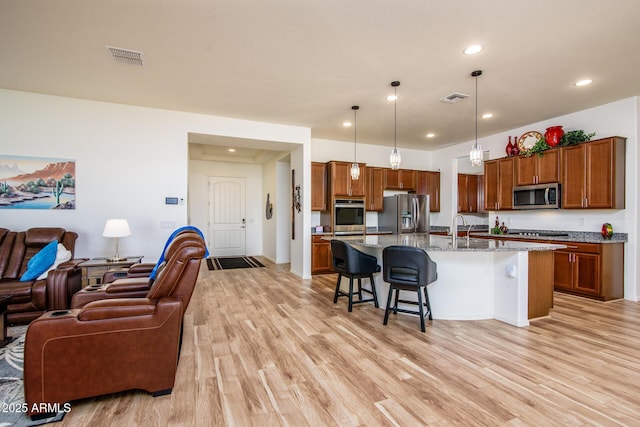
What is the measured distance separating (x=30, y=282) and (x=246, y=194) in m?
5.85

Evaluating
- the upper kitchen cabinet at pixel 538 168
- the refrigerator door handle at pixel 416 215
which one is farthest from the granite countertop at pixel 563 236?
the refrigerator door handle at pixel 416 215

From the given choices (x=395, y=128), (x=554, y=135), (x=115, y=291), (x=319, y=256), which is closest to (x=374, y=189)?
(x=395, y=128)

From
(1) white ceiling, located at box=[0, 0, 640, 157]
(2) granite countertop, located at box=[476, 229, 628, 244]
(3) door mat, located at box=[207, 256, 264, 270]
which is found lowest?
(3) door mat, located at box=[207, 256, 264, 270]

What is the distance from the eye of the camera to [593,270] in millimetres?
4277

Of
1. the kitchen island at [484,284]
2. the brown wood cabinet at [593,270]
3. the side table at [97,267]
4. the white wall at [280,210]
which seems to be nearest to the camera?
the kitchen island at [484,284]

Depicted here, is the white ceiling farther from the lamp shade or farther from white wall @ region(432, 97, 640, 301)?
the lamp shade

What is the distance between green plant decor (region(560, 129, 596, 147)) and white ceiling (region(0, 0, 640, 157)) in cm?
38

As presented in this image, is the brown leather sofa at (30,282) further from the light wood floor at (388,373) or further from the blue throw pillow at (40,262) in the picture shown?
the light wood floor at (388,373)

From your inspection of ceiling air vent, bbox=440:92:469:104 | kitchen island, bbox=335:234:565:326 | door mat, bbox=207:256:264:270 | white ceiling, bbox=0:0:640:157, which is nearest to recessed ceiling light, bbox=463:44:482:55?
white ceiling, bbox=0:0:640:157

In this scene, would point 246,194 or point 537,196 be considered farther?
point 246,194

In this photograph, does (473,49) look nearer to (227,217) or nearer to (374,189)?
(374,189)

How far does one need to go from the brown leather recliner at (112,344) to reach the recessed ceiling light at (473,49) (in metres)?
3.00

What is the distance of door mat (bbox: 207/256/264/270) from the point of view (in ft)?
23.1

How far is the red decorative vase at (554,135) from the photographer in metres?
4.90
